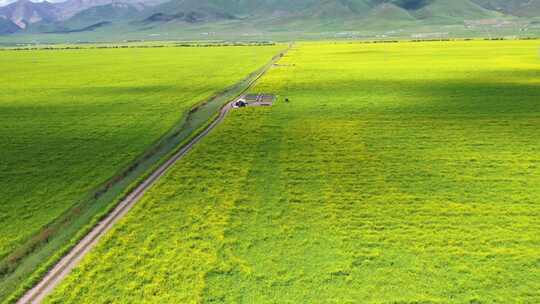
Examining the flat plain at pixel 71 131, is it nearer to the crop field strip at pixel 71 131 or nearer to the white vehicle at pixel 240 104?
the crop field strip at pixel 71 131

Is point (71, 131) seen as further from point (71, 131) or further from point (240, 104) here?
point (240, 104)

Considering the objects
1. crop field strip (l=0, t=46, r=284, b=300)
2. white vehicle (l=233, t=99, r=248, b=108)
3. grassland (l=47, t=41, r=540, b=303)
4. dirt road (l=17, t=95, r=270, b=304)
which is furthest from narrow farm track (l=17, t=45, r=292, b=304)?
white vehicle (l=233, t=99, r=248, b=108)

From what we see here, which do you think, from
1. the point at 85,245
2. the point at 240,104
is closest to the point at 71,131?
the point at 240,104

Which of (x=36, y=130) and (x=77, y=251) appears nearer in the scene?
(x=77, y=251)

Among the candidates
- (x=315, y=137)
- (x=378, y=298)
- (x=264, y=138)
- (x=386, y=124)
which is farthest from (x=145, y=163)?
(x=386, y=124)

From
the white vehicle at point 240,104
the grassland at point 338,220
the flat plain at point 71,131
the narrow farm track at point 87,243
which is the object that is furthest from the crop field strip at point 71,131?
the grassland at point 338,220

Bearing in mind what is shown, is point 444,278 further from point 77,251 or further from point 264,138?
point 264,138

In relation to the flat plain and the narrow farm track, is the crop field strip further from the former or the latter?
the narrow farm track
